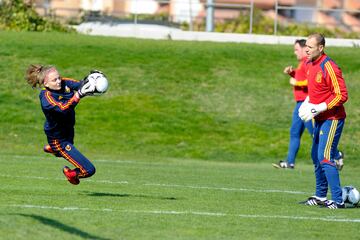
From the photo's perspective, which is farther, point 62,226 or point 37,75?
point 37,75

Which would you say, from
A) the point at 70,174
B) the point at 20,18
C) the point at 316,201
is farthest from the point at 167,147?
the point at 20,18

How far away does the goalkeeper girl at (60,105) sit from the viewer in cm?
1163

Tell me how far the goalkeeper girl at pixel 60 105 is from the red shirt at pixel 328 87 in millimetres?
2571

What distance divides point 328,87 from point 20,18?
22018 millimetres

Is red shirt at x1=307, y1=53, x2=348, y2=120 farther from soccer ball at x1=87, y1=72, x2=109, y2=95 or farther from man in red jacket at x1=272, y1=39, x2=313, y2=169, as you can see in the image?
man in red jacket at x1=272, y1=39, x2=313, y2=169

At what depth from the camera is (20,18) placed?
3222 cm

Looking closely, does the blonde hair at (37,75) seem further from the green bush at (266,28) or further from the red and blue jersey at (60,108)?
the green bush at (266,28)

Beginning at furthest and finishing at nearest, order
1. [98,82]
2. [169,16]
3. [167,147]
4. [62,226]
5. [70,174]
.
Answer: [169,16]
[167,147]
[70,174]
[98,82]
[62,226]

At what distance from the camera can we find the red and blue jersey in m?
11.6

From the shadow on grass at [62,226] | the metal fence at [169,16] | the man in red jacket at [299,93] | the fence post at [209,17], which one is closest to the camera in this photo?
the shadow on grass at [62,226]

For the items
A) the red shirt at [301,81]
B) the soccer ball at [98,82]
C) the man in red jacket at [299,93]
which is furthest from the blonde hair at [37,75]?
the red shirt at [301,81]

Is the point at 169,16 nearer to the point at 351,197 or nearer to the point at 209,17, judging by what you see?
the point at 209,17

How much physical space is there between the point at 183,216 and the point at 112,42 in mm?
20054

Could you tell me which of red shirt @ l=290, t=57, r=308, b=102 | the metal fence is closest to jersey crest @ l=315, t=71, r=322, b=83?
red shirt @ l=290, t=57, r=308, b=102
